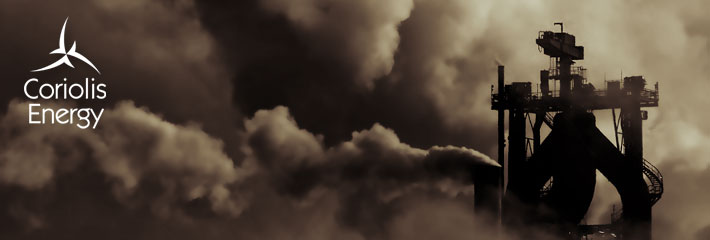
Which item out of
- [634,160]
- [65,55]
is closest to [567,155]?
[634,160]

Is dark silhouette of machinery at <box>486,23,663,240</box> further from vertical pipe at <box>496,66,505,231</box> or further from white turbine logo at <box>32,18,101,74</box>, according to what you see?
white turbine logo at <box>32,18,101,74</box>

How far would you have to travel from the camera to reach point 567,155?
370 feet

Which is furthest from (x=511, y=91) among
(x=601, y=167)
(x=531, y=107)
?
(x=601, y=167)

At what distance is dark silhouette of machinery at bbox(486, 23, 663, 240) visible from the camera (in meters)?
110

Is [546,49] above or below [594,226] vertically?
above

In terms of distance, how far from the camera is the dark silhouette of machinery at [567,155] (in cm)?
11038

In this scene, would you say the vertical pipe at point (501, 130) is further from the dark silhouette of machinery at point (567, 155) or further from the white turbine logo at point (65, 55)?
the white turbine logo at point (65, 55)

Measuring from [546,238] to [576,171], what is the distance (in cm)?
608

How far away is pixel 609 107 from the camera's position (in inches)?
4382

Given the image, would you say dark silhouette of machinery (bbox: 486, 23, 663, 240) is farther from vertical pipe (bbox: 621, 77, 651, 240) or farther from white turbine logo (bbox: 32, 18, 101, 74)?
white turbine logo (bbox: 32, 18, 101, 74)

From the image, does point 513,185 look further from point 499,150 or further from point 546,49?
point 546,49

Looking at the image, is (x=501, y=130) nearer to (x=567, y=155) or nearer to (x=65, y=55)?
(x=567, y=155)

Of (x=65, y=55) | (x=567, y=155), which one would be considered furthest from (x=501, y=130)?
(x=65, y=55)

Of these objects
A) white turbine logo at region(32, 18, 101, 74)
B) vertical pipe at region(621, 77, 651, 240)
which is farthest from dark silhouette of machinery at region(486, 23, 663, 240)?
white turbine logo at region(32, 18, 101, 74)
